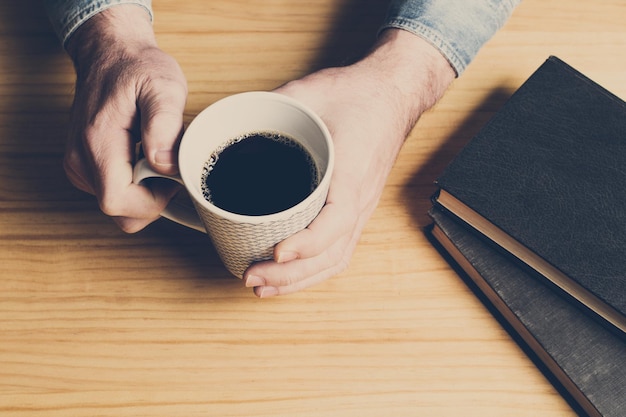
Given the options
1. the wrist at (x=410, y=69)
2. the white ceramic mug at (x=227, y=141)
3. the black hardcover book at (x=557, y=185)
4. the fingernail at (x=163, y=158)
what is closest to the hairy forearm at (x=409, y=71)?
the wrist at (x=410, y=69)

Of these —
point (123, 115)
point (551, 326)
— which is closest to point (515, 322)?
point (551, 326)

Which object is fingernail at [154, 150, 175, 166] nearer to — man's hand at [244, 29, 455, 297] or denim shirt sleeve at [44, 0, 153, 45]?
man's hand at [244, 29, 455, 297]

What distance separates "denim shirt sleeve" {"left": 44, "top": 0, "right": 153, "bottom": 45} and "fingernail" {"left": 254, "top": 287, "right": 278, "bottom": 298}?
16.3 inches

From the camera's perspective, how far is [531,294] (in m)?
0.58

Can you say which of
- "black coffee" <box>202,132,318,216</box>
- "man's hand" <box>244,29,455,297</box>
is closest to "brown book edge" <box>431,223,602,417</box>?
"man's hand" <box>244,29,455,297</box>

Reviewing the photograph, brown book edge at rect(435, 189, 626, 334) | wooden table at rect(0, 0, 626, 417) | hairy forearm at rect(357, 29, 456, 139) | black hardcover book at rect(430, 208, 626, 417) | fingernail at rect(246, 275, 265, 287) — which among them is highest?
hairy forearm at rect(357, 29, 456, 139)

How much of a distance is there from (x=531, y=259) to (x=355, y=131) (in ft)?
0.81

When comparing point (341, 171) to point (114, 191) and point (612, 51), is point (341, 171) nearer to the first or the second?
point (114, 191)

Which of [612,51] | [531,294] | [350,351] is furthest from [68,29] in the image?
[612,51]

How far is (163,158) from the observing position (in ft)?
1.58

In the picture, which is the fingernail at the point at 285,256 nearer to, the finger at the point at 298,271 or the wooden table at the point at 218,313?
the finger at the point at 298,271

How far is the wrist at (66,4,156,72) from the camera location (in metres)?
0.64

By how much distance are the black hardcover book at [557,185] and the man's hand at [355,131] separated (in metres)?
0.09

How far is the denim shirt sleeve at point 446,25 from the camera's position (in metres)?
0.72
